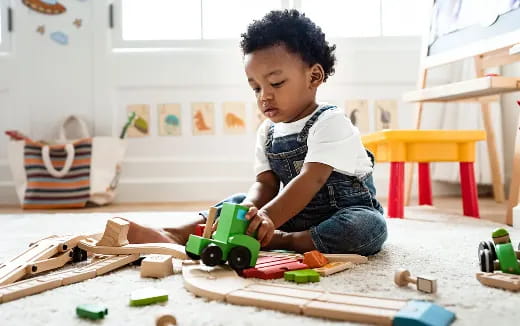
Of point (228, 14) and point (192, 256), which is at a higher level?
point (228, 14)

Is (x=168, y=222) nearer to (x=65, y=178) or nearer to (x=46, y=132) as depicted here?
(x=65, y=178)

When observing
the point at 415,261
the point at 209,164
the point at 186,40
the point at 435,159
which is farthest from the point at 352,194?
the point at 186,40

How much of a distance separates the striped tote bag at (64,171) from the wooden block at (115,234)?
132 centimetres

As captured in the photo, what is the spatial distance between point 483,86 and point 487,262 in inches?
30.5

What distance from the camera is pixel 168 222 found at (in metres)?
1.51

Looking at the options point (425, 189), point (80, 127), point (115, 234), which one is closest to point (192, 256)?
point (115, 234)

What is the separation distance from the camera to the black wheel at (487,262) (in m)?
0.74

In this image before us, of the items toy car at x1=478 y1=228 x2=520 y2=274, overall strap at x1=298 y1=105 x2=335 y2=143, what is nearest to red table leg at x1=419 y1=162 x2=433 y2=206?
overall strap at x1=298 y1=105 x2=335 y2=143

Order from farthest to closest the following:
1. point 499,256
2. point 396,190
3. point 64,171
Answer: point 64,171, point 396,190, point 499,256

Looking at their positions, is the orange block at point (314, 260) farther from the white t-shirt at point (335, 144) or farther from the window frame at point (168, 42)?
the window frame at point (168, 42)

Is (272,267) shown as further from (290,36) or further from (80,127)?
(80,127)

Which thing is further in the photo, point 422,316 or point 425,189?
point 425,189

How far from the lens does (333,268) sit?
0.77m

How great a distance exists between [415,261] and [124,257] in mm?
476
